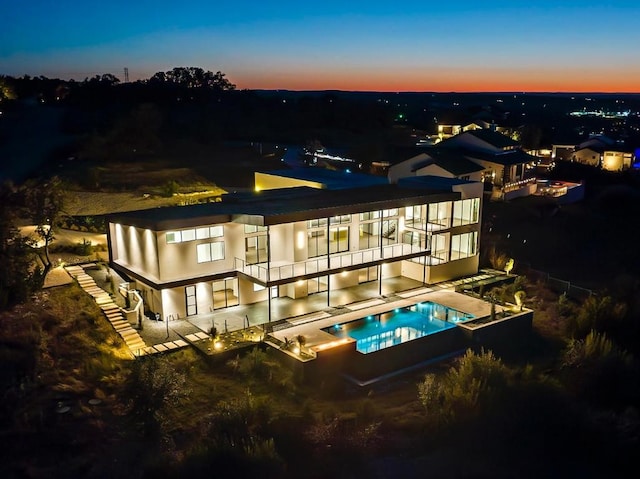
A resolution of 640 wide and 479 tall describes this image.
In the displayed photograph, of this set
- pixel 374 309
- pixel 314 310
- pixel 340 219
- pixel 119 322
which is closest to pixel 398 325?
pixel 374 309

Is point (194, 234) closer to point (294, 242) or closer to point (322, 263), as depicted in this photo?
point (294, 242)

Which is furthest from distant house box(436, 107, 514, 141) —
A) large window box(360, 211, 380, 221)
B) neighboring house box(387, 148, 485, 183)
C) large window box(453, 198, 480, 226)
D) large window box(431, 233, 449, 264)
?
large window box(360, 211, 380, 221)

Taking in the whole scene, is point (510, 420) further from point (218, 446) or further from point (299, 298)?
point (299, 298)

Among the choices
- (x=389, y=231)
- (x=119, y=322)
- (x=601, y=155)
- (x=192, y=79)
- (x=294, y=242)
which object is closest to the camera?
(x=119, y=322)

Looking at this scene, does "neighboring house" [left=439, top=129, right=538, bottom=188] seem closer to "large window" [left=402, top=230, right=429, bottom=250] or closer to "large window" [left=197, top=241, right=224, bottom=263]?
"large window" [left=402, top=230, right=429, bottom=250]

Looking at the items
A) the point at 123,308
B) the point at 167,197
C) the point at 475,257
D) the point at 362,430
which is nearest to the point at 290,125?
the point at 167,197

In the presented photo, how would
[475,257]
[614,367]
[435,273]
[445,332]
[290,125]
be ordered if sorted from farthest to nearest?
[290,125]
[475,257]
[435,273]
[445,332]
[614,367]

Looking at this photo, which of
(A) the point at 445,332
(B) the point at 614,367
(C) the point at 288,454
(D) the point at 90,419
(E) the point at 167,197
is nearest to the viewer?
(C) the point at 288,454

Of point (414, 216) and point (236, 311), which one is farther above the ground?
point (414, 216)
